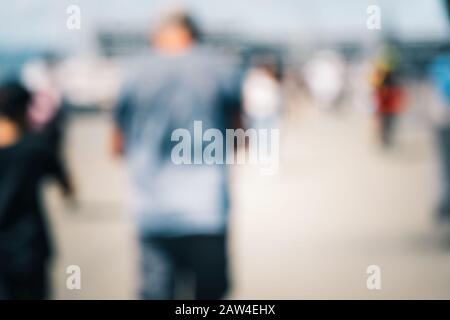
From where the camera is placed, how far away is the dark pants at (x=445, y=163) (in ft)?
19.9

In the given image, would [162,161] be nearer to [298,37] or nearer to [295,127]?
[295,127]

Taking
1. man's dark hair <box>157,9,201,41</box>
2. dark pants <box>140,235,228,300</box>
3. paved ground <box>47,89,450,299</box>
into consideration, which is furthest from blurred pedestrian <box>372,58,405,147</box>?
dark pants <box>140,235,228,300</box>

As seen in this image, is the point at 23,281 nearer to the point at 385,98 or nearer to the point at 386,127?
the point at 385,98

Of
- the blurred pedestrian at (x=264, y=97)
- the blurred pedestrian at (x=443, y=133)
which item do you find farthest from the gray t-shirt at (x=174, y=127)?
the blurred pedestrian at (x=264, y=97)

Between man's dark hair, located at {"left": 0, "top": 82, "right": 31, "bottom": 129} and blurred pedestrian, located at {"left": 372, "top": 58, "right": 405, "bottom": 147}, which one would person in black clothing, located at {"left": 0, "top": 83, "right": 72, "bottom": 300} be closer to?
man's dark hair, located at {"left": 0, "top": 82, "right": 31, "bottom": 129}

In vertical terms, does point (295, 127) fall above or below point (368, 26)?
above

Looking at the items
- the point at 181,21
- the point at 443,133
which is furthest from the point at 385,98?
the point at 181,21

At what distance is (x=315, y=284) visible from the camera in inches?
191

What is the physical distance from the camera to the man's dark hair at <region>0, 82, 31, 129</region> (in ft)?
11.3

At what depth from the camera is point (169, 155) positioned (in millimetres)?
3498

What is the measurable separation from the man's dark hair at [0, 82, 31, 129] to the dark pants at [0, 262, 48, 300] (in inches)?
27.1

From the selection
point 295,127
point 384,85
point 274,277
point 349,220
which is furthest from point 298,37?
point 274,277

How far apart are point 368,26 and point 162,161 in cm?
170

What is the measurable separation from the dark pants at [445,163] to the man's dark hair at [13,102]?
381cm
